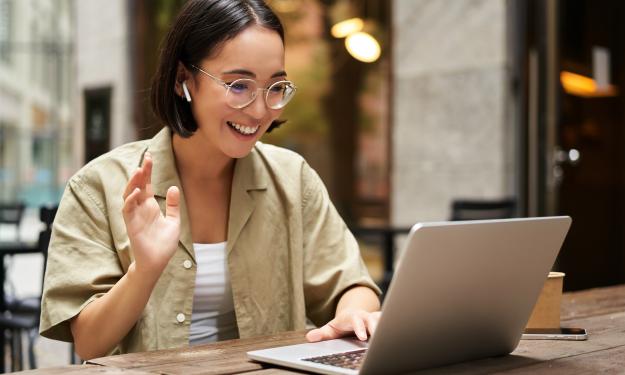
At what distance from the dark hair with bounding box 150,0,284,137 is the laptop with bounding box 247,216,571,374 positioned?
0.68 metres

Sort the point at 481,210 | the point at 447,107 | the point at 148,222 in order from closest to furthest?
the point at 148,222 → the point at 481,210 → the point at 447,107

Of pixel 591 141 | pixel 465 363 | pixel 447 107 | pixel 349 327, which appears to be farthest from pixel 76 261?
pixel 591 141

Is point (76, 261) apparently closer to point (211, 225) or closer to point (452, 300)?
point (211, 225)

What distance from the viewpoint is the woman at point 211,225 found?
66.7 inches

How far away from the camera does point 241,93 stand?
5.80 feet

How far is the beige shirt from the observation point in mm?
1715

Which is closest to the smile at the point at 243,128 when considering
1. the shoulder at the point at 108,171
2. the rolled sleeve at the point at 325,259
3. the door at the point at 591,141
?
the shoulder at the point at 108,171

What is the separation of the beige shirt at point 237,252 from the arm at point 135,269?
5 centimetres

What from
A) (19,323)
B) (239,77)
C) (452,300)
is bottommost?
(19,323)

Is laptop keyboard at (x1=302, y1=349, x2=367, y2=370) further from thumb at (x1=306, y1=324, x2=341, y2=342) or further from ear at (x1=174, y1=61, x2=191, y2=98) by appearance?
ear at (x1=174, y1=61, x2=191, y2=98)

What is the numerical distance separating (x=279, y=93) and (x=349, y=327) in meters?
0.53

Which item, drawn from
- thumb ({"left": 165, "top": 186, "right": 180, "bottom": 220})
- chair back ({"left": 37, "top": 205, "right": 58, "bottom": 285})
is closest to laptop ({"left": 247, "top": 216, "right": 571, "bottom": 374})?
thumb ({"left": 165, "top": 186, "right": 180, "bottom": 220})

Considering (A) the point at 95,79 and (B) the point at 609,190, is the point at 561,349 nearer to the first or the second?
(B) the point at 609,190

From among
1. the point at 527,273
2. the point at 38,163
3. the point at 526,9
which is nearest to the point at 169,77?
the point at 527,273
